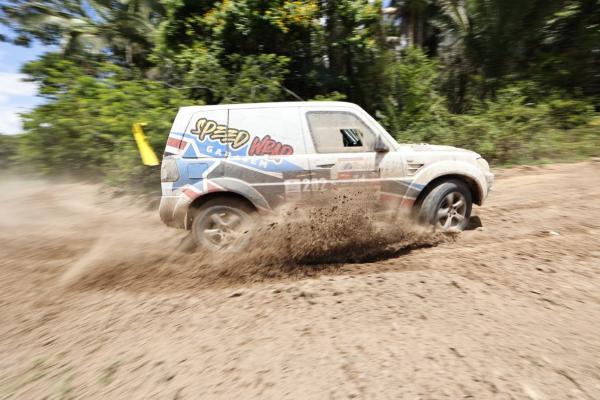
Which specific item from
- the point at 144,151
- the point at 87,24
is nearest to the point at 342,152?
the point at 144,151

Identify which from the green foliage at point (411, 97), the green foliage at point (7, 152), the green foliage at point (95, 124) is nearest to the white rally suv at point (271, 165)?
the green foliage at point (95, 124)

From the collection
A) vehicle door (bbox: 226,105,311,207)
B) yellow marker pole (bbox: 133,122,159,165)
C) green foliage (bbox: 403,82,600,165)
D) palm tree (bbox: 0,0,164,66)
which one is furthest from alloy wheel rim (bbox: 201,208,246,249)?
palm tree (bbox: 0,0,164,66)

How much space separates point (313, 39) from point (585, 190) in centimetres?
739

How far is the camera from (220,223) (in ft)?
14.6

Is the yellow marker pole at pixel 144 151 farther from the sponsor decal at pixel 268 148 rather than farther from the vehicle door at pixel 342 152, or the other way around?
the vehicle door at pixel 342 152

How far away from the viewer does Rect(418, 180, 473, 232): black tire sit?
4.56 meters

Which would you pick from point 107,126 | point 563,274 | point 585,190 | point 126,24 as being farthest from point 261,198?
point 126,24

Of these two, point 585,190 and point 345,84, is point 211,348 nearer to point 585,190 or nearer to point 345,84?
point 585,190

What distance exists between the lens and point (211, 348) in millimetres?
2637

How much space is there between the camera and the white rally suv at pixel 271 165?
14.3 ft

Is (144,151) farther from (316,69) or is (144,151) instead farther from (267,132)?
(316,69)

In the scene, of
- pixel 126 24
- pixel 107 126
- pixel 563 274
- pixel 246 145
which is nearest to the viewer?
pixel 563 274

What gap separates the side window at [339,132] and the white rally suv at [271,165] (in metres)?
0.01

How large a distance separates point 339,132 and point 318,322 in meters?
2.35
